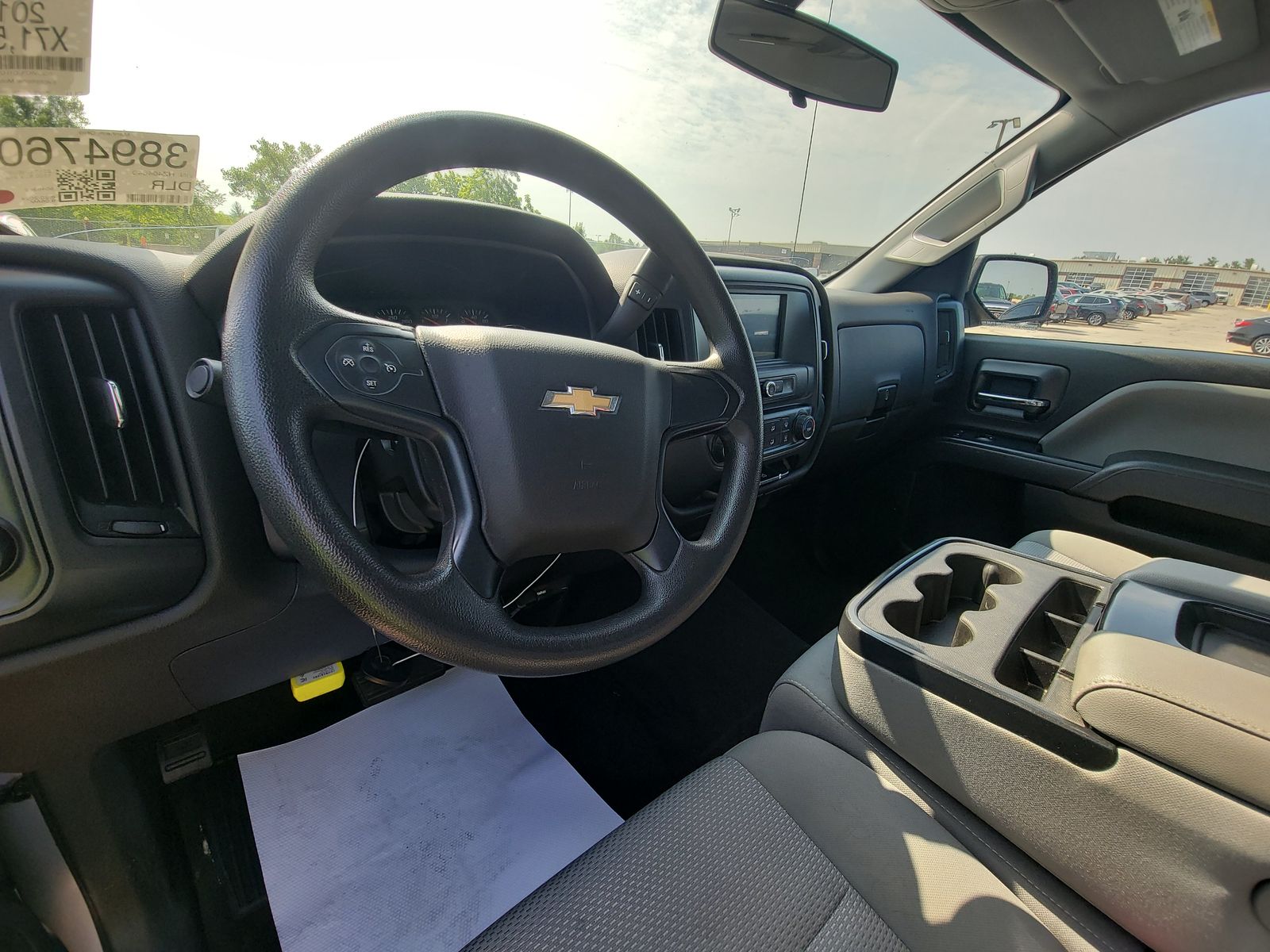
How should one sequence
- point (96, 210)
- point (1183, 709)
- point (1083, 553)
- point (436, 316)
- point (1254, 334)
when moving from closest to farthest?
point (1183, 709) → point (96, 210) → point (436, 316) → point (1083, 553) → point (1254, 334)

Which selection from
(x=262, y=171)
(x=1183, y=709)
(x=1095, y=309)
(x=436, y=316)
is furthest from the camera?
(x=1095, y=309)

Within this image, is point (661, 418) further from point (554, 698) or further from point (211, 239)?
point (554, 698)

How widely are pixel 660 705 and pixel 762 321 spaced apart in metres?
1.08

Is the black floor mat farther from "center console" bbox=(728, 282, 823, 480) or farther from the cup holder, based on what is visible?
the cup holder

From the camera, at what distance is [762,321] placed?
1.77 metres

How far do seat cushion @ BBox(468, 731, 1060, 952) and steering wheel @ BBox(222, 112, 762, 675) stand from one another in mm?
242

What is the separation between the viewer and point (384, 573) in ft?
2.23

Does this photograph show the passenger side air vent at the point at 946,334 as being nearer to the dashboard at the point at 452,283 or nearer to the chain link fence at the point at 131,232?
the dashboard at the point at 452,283

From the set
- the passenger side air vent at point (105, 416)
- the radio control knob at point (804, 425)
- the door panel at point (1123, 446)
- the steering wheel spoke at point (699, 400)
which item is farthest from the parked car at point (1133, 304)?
the passenger side air vent at point (105, 416)

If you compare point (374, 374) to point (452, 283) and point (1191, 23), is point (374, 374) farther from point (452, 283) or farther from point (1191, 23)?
point (1191, 23)

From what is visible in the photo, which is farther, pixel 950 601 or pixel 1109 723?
pixel 950 601

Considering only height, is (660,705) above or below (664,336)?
below

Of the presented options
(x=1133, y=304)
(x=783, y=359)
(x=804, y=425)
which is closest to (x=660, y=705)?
(x=804, y=425)

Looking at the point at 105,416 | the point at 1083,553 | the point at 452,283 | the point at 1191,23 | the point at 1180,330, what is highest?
the point at 1191,23
